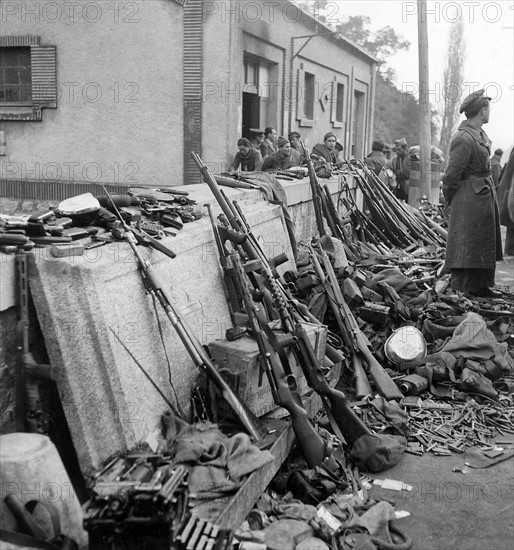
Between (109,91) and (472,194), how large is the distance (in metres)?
9.20

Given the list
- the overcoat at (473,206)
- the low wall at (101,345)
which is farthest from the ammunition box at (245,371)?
the overcoat at (473,206)

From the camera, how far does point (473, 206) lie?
783 cm

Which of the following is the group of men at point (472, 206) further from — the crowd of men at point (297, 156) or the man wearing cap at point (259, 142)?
the man wearing cap at point (259, 142)

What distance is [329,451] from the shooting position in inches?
161

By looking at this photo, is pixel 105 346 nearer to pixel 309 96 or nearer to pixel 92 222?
pixel 92 222

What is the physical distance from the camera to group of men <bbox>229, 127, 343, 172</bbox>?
11.8 metres

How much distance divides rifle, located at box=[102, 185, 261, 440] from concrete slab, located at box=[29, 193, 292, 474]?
0.21ft

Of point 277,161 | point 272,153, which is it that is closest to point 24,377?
point 277,161

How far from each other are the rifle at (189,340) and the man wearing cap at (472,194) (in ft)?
15.3

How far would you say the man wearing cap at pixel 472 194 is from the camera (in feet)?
25.3

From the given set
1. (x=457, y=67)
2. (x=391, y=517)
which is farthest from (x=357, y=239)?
(x=457, y=67)

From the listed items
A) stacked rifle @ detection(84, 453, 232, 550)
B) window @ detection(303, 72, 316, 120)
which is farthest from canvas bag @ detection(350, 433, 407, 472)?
window @ detection(303, 72, 316, 120)

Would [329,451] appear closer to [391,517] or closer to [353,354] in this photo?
[391,517]

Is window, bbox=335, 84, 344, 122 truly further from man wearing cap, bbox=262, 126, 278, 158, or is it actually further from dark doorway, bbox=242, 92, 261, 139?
man wearing cap, bbox=262, 126, 278, 158
